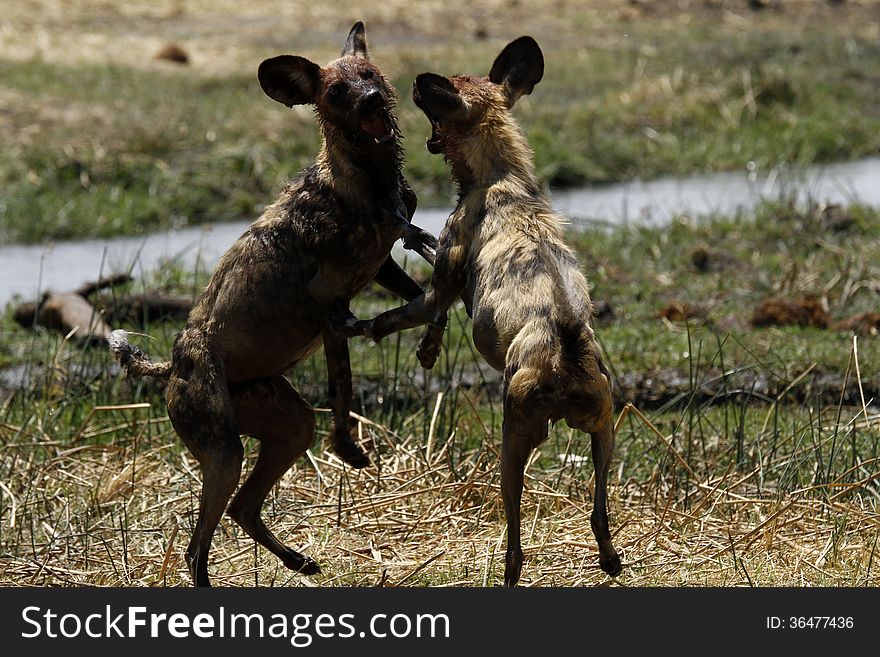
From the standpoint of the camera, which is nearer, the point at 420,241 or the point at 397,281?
the point at 420,241

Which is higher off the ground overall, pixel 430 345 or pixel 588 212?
pixel 588 212

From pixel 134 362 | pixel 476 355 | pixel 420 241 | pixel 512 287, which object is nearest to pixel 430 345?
pixel 420 241

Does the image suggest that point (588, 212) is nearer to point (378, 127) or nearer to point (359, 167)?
point (359, 167)

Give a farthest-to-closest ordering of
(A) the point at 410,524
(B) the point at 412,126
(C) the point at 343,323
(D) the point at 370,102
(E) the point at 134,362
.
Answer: (B) the point at 412,126 → (A) the point at 410,524 → (E) the point at 134,362 → (C) the point at 343,323 → (D) the point at 370,102

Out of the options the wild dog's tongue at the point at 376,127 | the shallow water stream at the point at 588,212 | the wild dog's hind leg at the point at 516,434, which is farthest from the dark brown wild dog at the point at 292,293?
the shallow water stream at the point at 588,212

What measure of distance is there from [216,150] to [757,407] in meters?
6.03

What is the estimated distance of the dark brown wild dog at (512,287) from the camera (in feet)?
15.0

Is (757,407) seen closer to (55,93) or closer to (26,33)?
(55,93)

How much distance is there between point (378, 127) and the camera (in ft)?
16.3

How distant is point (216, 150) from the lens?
12.4m

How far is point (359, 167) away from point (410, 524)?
1.74 metres

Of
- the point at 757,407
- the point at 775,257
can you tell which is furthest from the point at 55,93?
the point at 757,407

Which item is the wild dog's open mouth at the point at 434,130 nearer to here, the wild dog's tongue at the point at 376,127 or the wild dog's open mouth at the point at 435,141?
the wild dog's open mouth at the point at 435,141

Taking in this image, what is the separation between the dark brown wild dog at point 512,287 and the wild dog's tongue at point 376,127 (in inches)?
6.3
